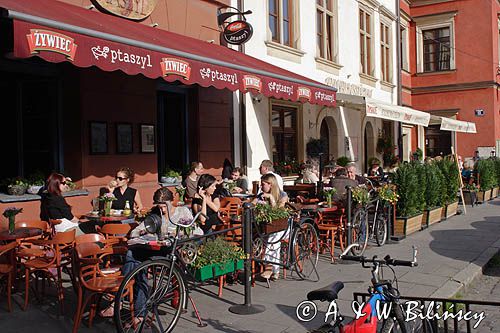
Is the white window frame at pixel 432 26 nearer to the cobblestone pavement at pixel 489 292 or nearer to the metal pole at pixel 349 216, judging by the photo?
the cobblestone pavement at pixel 489 292

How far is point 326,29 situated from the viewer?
1656 centimetres

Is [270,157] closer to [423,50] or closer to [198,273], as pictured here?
[198,273]

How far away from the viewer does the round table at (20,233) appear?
18.6 ft

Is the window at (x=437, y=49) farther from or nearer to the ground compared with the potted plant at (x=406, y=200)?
farther from the ground

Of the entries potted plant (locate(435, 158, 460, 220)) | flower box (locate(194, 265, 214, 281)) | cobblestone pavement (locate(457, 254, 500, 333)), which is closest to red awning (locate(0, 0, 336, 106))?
flower box (locate(194, 265, 214, 281))

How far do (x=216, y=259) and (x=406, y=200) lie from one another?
5.90m

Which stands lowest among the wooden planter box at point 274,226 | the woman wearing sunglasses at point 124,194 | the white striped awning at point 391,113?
the wooden planter box at point 274,226

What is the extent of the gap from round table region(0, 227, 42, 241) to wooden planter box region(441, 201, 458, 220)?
31.5ft

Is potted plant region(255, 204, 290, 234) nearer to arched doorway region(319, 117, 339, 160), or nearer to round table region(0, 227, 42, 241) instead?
round table region(0, 227, 42, 241)

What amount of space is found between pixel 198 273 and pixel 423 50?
24.9 metres

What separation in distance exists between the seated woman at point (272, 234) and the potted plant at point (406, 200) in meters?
3.76

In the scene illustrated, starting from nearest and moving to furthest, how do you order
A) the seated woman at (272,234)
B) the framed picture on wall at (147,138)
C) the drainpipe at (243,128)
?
1. the seated woman at (272,234)
2. the framed picture on wall at (147,138)
3. the drainpipe at (243,128)

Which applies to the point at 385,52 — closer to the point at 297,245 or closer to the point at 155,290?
the point at 297,245

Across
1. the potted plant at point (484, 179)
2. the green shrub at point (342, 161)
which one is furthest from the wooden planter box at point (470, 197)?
the green shrub at point (342, 161)
